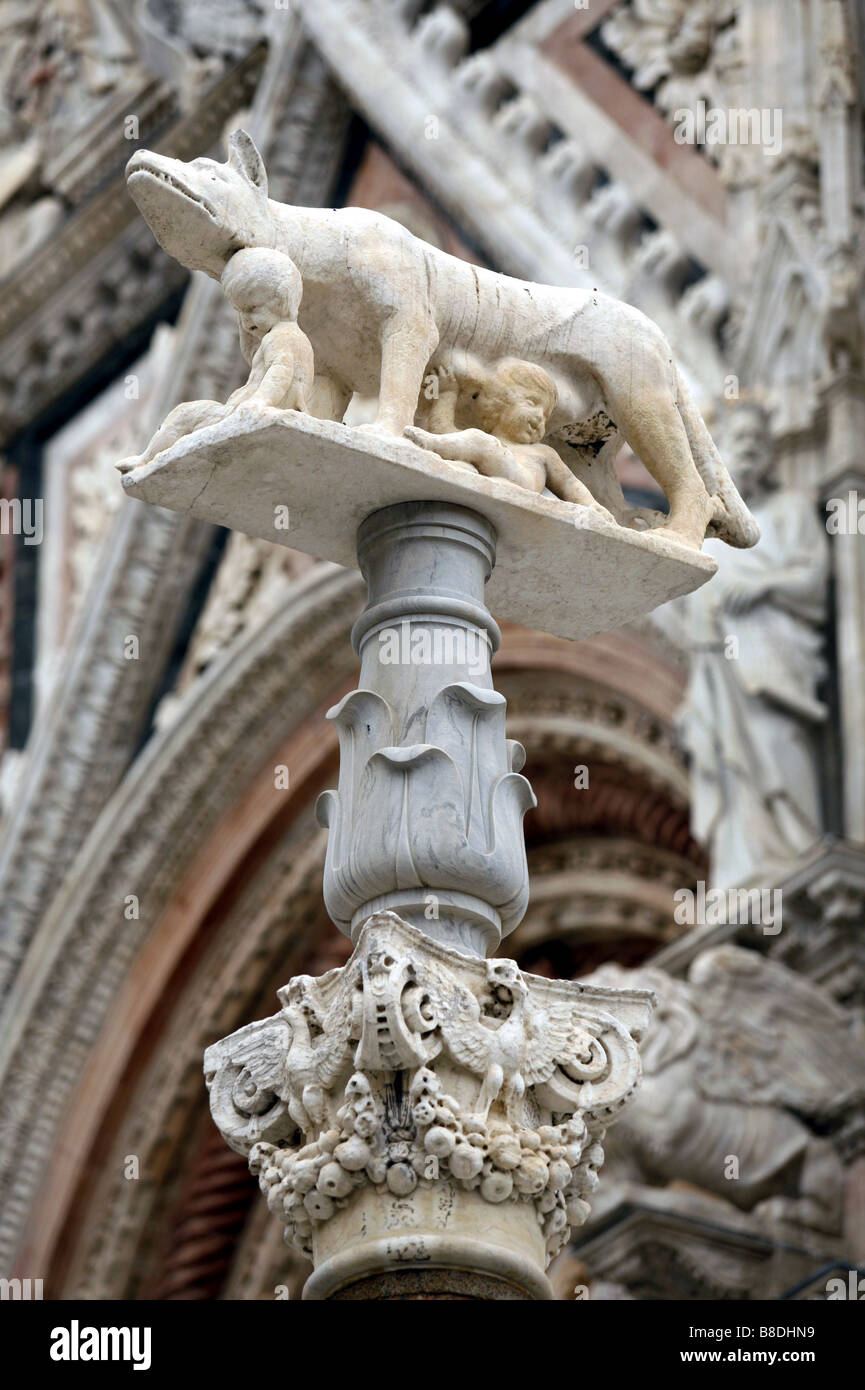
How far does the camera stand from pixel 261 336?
380cm

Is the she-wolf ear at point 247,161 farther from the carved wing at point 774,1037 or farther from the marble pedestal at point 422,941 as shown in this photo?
the carved wing at point 774,1037

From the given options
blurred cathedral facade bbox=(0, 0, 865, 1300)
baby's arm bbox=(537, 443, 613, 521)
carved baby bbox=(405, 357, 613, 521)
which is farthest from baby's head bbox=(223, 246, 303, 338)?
blurred cathedral facade bbox=(0, 0, 865, 1300)

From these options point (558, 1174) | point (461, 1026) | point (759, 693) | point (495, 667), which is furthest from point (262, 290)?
point (495, 667)

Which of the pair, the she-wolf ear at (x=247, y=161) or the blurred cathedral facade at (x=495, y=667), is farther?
the blurred cathedral facade at (x=495, y=667)

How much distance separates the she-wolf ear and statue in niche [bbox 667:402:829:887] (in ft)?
12.5

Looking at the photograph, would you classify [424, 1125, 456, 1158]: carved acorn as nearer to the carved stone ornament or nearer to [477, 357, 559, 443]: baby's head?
the carved stone ornament

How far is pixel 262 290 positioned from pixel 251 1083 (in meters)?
1.17

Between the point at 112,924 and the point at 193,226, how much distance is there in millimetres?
7927

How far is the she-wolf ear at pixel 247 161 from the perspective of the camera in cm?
394

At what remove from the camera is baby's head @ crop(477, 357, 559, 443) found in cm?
394

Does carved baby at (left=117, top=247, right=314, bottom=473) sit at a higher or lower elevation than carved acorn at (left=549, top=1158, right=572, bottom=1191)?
higher

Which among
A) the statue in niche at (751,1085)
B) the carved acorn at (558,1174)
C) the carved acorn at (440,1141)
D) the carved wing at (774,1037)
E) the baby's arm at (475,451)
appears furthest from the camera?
the carved wing at (774,1037)

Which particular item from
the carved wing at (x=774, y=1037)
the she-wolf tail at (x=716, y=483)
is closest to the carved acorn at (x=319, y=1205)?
the she-wolf tail at (x=716, y=483)

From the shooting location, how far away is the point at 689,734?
25.6ft
